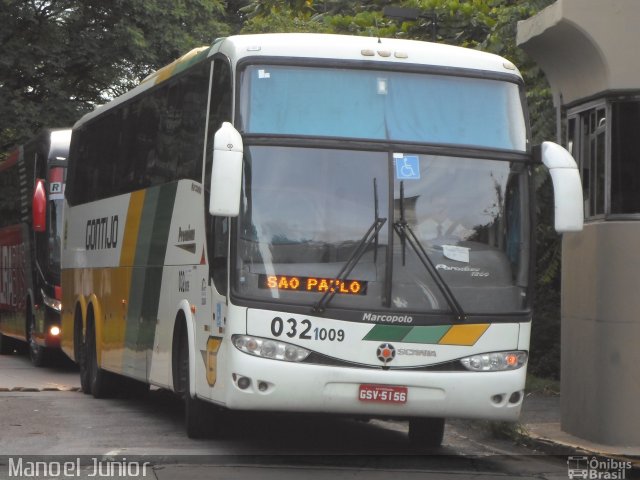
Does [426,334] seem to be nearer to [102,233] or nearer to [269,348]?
[269,348]

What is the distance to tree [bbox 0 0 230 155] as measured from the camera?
3497 centimetres

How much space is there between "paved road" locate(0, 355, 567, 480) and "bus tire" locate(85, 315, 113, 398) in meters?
0.73

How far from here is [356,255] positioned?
408 inches

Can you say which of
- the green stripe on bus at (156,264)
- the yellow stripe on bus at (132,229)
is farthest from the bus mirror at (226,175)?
the yellow stripe on bus at (132,229)

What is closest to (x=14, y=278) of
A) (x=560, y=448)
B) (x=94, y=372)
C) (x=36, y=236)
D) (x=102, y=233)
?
(x=36, y=236)

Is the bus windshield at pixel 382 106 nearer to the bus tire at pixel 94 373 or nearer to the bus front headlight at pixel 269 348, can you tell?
the bus front headlight at pixel 269 348

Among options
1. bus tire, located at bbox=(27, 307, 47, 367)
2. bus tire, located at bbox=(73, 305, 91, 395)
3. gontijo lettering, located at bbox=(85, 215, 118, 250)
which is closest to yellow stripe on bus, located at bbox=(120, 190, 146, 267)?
gontijo lettering, located at bbox=(85, 215, 118, 250)

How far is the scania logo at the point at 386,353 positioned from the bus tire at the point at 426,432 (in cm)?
196

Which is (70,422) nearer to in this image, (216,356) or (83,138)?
(216,356)

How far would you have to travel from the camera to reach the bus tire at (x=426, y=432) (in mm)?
12188

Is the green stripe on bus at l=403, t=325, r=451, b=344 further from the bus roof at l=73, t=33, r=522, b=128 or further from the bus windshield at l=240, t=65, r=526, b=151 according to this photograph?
the bus roof at l=73, t=33, r=522, b=128

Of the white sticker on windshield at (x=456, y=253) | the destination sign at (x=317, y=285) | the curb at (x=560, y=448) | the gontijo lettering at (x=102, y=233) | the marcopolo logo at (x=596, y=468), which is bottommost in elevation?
the marcopolo logo at (x=596, y=468)

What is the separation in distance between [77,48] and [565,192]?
27.3 meters

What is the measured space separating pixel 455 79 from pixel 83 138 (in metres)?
8.57
